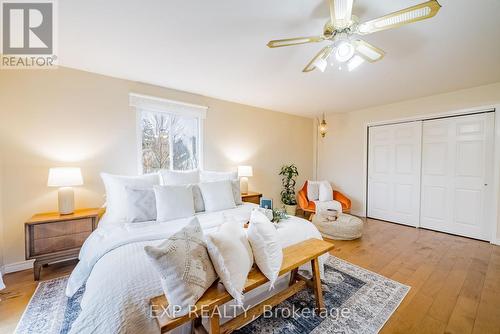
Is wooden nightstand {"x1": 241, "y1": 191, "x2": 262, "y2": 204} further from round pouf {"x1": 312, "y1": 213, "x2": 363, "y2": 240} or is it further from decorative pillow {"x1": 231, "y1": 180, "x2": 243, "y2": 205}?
round pouf {"x1": 312, "y1": 213, "x2": 363, "y2": 240}

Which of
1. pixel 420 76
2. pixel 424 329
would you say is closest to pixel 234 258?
pixel 424 329

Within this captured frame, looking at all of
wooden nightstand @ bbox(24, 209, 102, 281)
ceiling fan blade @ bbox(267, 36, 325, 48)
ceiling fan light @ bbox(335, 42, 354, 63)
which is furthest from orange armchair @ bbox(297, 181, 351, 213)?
wooden nightstand @ bbox(24, 209, 102, 281)

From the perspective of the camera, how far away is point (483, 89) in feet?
10.3

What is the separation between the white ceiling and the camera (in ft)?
5.16

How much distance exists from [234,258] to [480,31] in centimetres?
288

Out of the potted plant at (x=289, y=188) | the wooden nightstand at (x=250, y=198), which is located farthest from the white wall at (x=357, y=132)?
the wooden nightstand at (x=250, y=198)

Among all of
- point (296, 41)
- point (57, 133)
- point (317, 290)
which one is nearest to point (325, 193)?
point (317, 290)

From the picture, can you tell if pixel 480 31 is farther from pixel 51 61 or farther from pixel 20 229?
pixel 20 229

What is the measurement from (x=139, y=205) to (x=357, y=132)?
4.63m

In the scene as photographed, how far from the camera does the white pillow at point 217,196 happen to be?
2600 mm

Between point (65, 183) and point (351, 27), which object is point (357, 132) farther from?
point (65, 183)

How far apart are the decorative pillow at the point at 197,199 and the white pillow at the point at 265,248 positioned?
1.32m

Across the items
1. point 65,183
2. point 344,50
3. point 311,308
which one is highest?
point 344,50

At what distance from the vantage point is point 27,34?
1913 millimetres
